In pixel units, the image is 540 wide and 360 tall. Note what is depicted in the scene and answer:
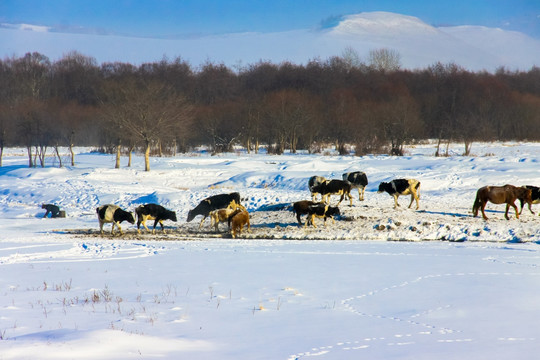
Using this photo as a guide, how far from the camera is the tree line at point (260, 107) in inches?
1918

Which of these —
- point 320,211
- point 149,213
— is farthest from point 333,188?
point 149,213

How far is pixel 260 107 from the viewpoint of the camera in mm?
69812

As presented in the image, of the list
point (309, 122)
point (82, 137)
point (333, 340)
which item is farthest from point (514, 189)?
point (82, 137)

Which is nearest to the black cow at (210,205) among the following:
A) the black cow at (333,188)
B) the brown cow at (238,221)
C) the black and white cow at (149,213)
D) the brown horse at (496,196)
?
the black and white cow at (149,213)

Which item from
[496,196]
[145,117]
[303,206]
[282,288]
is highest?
[145,117]

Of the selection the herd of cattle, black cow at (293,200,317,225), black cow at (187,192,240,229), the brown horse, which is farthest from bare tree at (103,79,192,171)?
the brown horse

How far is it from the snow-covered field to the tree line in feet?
84.2

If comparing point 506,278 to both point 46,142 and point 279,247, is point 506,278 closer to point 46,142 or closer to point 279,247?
point 279,247

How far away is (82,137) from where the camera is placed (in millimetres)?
69938

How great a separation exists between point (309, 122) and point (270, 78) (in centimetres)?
5456

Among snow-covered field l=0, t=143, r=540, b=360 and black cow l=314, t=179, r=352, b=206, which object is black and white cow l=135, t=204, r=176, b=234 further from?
black cow l=314, t=179, r=352, b=206

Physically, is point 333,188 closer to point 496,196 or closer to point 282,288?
point 496,196

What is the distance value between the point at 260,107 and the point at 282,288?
200ft

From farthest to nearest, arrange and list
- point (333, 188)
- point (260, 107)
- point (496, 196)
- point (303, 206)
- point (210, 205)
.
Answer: point (260, 107) < point (333, 188) < point (210, 205) < point (496, 196) < point (303, 206)
